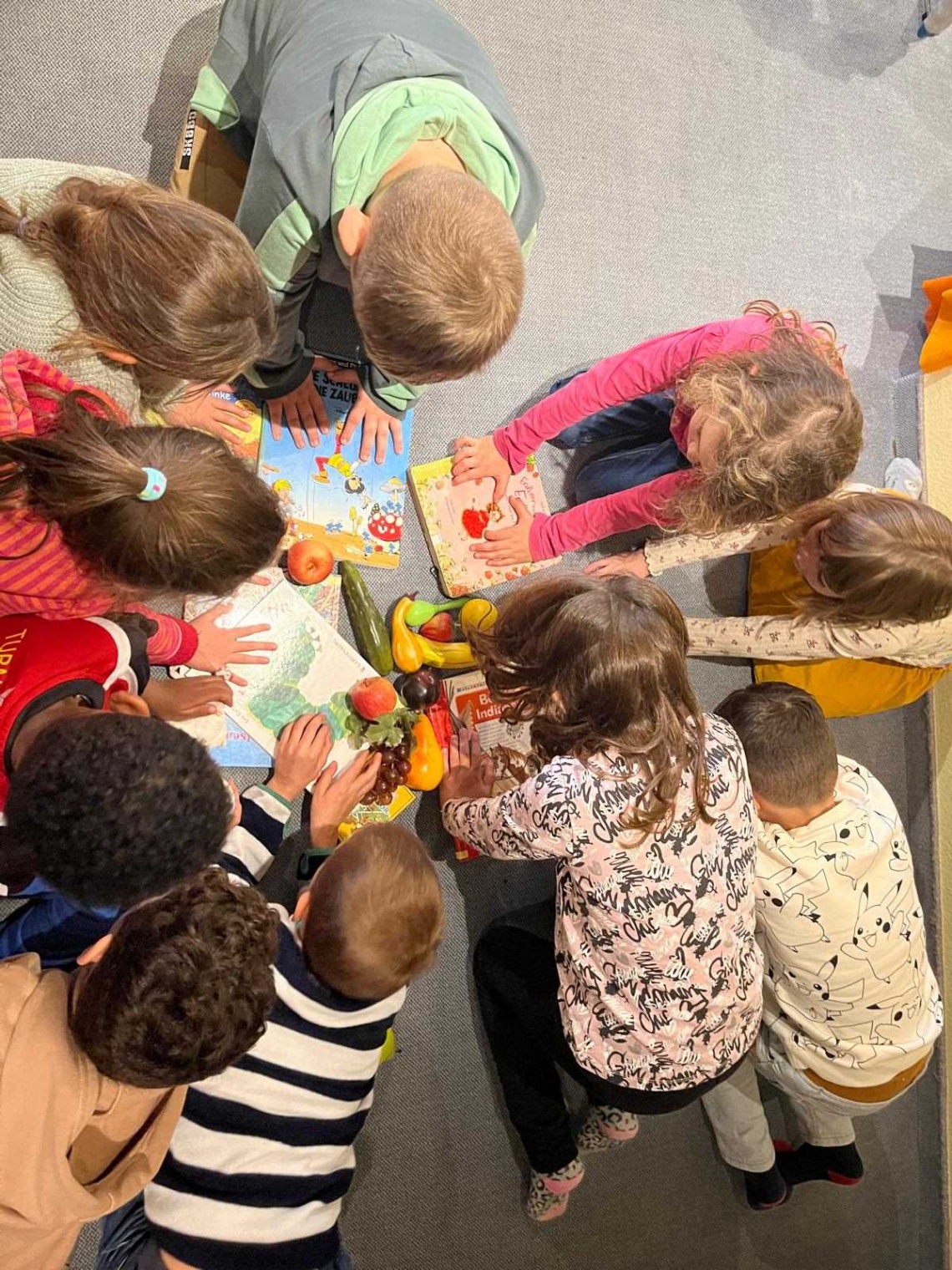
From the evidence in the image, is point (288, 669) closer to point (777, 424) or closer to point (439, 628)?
point (439, 628)

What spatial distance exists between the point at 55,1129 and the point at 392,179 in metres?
1.06

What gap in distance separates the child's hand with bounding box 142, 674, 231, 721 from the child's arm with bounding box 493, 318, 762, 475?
0.64m

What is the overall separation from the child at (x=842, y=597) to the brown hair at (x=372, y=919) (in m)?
0.65

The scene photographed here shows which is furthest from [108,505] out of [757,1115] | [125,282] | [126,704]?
[757,1115]

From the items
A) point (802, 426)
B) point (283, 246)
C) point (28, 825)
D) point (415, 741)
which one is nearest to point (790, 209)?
point (802, 426)

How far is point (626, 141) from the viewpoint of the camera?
5.70ft

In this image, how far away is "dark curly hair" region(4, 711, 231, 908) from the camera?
0.84 meters

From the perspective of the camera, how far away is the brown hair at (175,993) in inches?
33.6

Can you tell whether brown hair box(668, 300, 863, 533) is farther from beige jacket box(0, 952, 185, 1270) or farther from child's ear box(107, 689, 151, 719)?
beige jacket box(0, 952, 185, 1270)

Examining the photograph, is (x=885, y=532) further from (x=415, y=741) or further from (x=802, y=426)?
(x=415, y=741)

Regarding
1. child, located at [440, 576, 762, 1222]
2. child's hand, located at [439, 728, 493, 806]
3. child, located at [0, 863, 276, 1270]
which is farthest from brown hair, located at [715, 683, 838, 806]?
child, located at [0, 863, 276, 1270]

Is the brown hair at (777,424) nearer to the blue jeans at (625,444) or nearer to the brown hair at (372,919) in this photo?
the blue jeans at (625,444)

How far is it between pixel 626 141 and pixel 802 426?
94cm

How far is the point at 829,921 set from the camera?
127 cm
